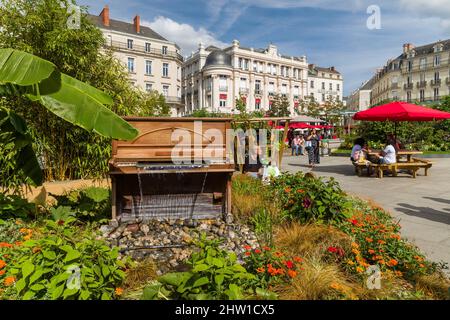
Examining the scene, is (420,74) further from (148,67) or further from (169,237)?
(169,237)

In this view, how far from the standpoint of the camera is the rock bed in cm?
395

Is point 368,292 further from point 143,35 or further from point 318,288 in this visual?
point 143,35

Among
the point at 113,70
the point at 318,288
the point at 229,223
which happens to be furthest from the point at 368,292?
the point at 113,70

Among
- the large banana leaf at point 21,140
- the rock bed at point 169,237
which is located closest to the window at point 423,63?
the rock bed at point 169,237

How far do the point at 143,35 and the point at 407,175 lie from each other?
5548 centimetres

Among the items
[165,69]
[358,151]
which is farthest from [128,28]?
[358,151]

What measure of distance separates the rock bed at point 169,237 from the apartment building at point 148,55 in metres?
51.8

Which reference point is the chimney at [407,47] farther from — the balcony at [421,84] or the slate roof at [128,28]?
the slate roof at [128,28]

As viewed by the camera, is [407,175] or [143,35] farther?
[143,35]

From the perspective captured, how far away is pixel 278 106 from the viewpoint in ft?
167

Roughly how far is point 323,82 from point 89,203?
9844cm

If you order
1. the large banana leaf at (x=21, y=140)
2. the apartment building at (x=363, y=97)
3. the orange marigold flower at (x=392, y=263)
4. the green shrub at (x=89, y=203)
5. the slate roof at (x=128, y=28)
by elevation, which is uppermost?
the slate roof at (x=128, y=28)

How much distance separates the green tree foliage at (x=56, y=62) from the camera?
274 inches

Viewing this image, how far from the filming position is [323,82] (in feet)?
310
